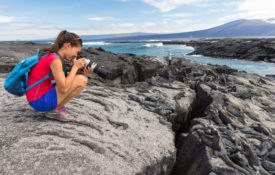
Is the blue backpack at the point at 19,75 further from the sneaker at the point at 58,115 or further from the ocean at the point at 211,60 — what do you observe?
the ocean at the point at 211,60

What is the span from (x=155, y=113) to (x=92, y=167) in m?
2.92

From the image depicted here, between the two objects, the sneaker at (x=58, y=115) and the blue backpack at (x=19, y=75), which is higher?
the blue backpack at (x=19, y=75)

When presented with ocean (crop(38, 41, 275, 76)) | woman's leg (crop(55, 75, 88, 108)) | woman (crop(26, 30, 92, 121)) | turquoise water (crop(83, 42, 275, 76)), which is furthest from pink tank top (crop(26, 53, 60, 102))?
turquoise water (crop(83, 42, 275, 76))

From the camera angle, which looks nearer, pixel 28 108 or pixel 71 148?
pixel 71 148

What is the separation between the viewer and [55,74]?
2754 mm

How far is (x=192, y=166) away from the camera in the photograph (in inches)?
155

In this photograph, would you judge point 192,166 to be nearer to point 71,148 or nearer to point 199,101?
point 71,148

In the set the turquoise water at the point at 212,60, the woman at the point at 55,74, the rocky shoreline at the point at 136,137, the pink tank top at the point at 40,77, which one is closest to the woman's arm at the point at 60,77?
the woman at the point at 55,74

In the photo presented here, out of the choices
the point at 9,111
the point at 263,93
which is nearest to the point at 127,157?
the point at 9,111

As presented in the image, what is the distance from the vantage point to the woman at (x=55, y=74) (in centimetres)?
278

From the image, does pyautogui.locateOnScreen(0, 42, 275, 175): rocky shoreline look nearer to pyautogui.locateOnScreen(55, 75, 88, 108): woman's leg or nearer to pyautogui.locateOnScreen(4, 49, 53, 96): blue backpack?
pyautogui.locateOnScreen(55, 75, 88, 108): woman's leg

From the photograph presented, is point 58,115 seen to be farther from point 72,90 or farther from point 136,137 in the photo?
point 136,137

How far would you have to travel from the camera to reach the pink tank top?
2.80m

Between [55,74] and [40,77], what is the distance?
0.37m
